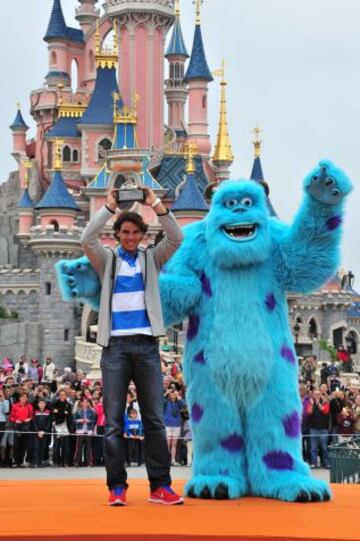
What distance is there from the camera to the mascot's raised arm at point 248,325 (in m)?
6.15

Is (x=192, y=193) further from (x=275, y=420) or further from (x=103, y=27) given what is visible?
(x=275, y=420)

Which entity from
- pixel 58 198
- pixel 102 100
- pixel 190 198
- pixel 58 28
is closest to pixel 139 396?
pixel 190 198

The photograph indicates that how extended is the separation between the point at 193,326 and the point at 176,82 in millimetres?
58474

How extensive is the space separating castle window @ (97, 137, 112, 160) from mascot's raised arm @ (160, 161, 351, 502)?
4521 centimetres

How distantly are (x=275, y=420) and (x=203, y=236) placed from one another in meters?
1.00

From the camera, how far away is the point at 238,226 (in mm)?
6324

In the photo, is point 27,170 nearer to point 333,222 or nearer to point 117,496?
A: point 333,222

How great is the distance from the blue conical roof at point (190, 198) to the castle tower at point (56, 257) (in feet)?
12.5

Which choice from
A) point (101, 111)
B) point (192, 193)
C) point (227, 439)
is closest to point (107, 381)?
point (227, 439)

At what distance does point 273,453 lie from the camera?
20.2ft

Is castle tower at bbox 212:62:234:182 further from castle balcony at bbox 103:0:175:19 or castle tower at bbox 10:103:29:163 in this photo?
castle tower at bbox 10:103:29:163

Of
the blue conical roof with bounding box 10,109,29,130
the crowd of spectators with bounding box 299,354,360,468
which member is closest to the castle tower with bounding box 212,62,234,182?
the blue conical roof with bounding box 10,109,29,130

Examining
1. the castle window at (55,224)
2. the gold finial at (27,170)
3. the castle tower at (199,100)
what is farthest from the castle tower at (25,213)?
the castle tower at (199,100)

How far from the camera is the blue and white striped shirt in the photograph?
19.3ft
